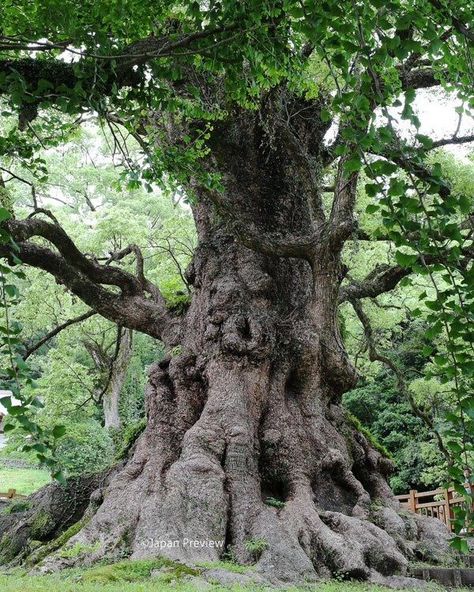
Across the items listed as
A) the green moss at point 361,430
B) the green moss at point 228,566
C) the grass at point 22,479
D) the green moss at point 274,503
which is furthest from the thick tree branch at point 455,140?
the grass at point 22,479

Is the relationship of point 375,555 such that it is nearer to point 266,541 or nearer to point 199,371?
point 266,541

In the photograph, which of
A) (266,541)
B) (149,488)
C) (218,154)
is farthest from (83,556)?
(218,154)

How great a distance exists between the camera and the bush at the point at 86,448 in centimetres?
1372

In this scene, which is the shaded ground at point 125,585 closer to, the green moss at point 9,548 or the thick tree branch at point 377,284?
the green moss at point 9,548

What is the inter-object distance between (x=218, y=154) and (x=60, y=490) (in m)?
5.37

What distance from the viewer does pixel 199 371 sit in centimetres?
726

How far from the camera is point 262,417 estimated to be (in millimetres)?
6977

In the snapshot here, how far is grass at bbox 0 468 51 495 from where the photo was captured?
22.8 m

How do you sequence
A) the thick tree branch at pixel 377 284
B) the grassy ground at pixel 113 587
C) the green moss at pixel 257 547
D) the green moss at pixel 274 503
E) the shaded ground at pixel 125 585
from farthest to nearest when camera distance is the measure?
the thick tree branch at pixel 377 284 < the green moss at pixel 274 503 < the green moss at pixel 257 547 < the shaded ground at pixel 125 585 < the grassy ground at pixel 113 587

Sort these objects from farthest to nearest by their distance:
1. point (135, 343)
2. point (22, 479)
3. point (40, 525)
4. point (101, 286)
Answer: point (22, 479) → point (135, 343) → point (101, 286) → point (40, 525)

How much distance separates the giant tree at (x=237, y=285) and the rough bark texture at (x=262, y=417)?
0.02 meters

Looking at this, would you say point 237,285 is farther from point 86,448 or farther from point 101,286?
point 86,448

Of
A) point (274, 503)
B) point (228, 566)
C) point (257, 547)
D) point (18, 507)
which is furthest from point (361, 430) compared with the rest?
point (18, 507)

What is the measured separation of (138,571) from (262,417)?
8.58ft
